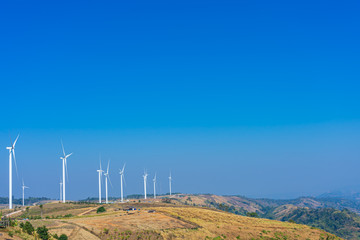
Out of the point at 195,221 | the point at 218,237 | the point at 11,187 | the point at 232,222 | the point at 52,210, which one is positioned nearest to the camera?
the point at 218,237

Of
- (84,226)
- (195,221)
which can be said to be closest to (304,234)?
(195,221)

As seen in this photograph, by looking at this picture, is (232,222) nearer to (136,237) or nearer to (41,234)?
(136,237)

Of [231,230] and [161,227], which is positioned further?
[231,230]

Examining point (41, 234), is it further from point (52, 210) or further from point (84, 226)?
point (52, 210)

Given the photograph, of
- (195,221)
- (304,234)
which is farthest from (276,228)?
(195,221)

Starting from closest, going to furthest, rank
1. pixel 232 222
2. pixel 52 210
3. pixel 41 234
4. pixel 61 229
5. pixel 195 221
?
pixel 41 234 < pixel 61 229 < pixel 195 221 < pixel 232 222 < pixel 52 210

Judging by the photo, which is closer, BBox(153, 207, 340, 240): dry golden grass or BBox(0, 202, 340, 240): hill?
BBox(0, 202, 340, 240): hill

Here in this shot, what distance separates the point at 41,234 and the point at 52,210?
85433 millimetres

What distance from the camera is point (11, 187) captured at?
389ft

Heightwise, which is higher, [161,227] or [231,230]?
[161,227]

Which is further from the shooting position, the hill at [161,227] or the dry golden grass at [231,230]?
the dry golden grass at [231,230]

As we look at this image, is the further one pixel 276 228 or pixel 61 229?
pixel 276 228

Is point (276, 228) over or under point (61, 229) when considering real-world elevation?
under

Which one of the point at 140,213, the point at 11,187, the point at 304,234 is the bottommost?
the point at 304,234
